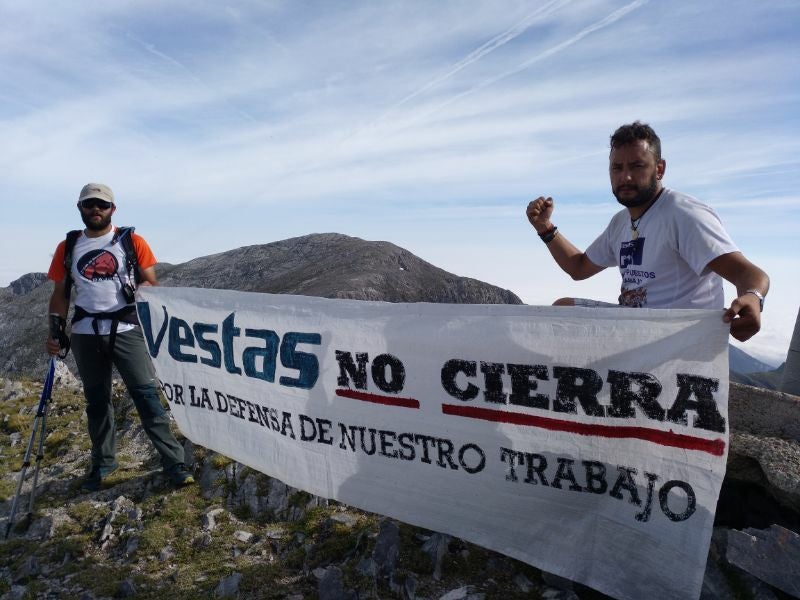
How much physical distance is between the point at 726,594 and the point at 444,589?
7.22 ft

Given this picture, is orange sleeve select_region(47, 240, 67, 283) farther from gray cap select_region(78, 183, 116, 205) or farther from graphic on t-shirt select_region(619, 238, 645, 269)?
graphic on t-shirt select_region(619, 238, 645, 269)

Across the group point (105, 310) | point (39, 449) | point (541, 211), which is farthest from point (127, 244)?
point (541, 211)

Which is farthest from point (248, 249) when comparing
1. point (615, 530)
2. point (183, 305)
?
→ point (615, 530)

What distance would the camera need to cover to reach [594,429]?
14.3 feet

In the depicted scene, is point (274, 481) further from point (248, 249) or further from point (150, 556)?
point (248, 249)

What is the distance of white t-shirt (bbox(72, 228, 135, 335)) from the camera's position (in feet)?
23.2

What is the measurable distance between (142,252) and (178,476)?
303 cm

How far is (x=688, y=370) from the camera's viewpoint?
13.5ft

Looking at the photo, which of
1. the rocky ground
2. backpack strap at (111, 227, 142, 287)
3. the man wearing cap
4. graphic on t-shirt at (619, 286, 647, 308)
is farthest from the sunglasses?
graphic on t-shirt at (619, 286, 647, 308)

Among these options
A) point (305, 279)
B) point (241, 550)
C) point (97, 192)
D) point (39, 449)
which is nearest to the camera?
point (241, 550)

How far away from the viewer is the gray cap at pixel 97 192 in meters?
6.90

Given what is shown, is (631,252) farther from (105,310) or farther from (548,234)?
(105,310)

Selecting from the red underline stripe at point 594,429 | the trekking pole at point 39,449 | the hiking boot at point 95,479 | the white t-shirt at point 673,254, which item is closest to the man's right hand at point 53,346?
the trekking pole at point 39,449

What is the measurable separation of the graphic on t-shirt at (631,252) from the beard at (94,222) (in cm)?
609
